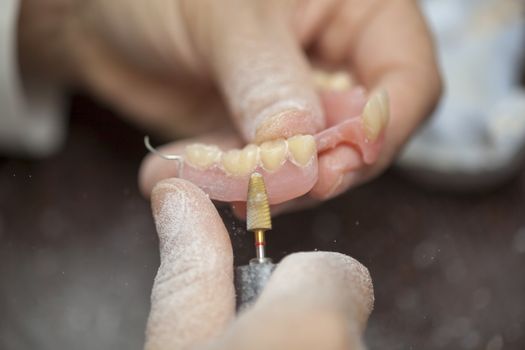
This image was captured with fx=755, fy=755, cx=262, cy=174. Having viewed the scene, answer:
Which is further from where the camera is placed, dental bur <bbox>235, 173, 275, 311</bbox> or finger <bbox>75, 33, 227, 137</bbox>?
finger <bbox>75, 33, 227, 137</bbox>

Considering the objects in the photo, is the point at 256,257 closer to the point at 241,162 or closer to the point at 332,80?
the point at 241,162

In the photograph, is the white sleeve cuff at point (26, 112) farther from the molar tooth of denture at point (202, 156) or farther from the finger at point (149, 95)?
the molar tooth of denture at point (202, 156)

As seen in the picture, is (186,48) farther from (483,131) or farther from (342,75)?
(483,131)

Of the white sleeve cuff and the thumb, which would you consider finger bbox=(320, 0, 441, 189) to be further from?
the white sleeve cuff

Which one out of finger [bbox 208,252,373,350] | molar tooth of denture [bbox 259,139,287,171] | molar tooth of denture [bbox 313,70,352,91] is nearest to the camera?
finger [bbox 208,252,373,350]

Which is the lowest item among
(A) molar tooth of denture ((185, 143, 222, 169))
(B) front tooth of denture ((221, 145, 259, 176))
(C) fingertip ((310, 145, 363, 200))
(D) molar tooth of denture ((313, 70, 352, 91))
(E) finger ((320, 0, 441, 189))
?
(D) molar tooth of denture ((313, 70, 352, 91))

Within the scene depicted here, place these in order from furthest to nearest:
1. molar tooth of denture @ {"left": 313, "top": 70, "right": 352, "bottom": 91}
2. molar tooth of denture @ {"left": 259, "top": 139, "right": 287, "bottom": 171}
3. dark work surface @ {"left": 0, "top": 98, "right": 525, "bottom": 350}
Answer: molar tooth of denture @ {"left": 313, "top": 70, "right": 352, "bottom": 91}
dark work surface @ {"left": 0, "top": 98, "right": 525, "bottom": 350}
molar tooth of denture @ {"left": 259, "top": 139, "right": 287, "bottom": 171}

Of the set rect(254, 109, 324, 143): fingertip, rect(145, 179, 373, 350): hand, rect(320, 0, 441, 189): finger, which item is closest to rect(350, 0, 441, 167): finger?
rect(320, 0, 441, 189): finger
